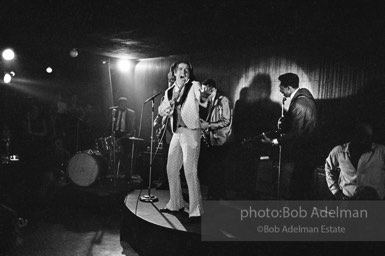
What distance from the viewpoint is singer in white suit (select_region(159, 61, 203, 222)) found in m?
3.96

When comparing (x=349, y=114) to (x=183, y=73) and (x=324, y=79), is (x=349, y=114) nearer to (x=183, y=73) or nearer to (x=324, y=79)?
(x=324, y=79)

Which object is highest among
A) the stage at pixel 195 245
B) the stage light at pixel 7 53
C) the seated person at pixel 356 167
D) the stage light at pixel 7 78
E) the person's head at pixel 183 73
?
the stage light at pixel 7 53

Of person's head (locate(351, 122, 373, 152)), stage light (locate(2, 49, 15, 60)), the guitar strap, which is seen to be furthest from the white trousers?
stage light (locate(2, 49, 15, 60))

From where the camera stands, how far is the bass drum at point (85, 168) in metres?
7.18

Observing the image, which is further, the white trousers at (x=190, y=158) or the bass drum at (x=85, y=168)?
the bass drum at (x=85, y=168)

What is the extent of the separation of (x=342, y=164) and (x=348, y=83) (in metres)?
2.61

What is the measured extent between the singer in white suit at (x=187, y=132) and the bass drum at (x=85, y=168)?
11.5 feet

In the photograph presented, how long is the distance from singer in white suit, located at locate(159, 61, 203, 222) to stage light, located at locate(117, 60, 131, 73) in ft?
24.8

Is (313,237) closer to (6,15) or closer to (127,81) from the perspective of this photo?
(6,15)

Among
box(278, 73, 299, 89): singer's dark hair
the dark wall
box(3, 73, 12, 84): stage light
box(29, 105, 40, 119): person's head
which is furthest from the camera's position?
box(3, 73, 12, 84): stage light

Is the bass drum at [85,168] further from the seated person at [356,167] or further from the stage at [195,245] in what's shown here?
the seated person at [356,167]

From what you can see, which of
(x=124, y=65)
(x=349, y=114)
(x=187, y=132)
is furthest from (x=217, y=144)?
(x=124, y=65)

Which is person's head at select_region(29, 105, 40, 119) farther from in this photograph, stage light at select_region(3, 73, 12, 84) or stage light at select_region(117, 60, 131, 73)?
stage light at select_region(117, 60, 131, 73)

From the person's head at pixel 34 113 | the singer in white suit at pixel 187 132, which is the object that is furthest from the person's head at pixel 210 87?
the person's head at pixel 34 113
